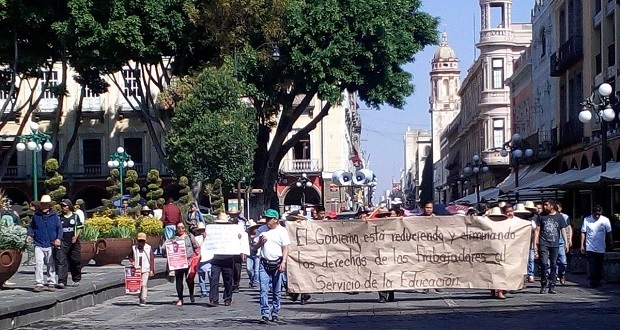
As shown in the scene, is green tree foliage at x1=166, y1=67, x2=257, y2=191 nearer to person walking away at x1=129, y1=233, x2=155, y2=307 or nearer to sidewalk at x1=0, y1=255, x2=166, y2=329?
sidewalk at x1=0, y1=255, x2=166, y2=329

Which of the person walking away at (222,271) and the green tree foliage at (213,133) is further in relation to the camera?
the green tree foliage at (213,133)

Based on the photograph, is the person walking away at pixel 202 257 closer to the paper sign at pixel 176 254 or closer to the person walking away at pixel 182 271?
the person walking away at pixel 182 271

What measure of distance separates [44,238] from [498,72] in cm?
5585

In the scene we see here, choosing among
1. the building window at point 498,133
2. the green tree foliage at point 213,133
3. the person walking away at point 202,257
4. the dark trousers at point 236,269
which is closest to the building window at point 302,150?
the building window at point 498,133

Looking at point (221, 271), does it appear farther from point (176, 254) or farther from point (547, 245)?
point (547, 245)

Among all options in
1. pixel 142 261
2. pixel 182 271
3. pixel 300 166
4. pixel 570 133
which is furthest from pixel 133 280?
pixel 300 166

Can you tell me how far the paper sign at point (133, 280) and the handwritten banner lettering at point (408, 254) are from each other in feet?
9.66

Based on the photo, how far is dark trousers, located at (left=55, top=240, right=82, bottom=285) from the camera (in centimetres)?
2095

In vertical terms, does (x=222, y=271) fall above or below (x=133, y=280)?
above

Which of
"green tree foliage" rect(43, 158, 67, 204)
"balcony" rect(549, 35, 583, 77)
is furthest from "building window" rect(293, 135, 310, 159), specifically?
"green tree foliage" rect(43, 158, 67, 204)

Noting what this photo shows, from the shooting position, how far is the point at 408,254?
19.7 meters

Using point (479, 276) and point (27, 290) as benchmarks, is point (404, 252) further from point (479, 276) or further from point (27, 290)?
point (27, 290)

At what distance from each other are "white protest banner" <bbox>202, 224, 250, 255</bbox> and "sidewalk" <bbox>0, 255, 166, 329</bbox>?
2.43 m

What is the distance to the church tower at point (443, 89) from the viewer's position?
144 m
